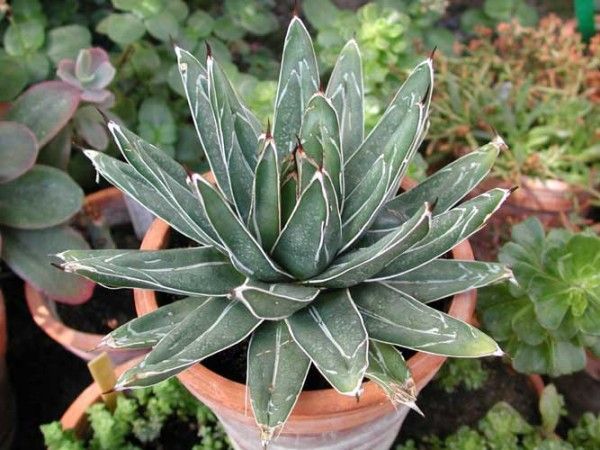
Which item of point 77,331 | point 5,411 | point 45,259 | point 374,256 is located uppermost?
point 374,256

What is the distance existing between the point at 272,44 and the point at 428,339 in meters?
1.42

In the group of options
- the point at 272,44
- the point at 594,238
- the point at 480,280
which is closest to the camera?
the point at 480,280

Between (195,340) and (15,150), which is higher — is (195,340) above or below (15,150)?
above

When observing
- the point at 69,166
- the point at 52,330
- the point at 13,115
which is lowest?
the point at 52,330

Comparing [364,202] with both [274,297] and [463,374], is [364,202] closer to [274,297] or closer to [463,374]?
[274,297]

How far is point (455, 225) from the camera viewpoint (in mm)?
812

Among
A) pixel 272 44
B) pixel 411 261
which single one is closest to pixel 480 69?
pixel 272 44

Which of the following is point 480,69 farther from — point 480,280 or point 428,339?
point 428,339

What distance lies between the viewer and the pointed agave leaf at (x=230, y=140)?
2.71ft

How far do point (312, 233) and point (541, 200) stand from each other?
2.93 ft

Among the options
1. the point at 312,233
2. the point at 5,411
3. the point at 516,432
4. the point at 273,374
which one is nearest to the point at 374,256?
the point at 312,233

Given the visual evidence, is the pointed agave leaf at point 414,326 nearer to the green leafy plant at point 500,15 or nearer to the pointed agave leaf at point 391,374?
the pointed agave leaf at point 391,374

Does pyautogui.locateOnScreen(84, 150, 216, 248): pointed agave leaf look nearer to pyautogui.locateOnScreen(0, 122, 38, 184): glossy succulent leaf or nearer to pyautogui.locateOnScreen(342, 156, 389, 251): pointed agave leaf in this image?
pyautogui.locateOnScreen(342, 156, 389, 251): pointed agave leaf

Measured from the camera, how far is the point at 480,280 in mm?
868
